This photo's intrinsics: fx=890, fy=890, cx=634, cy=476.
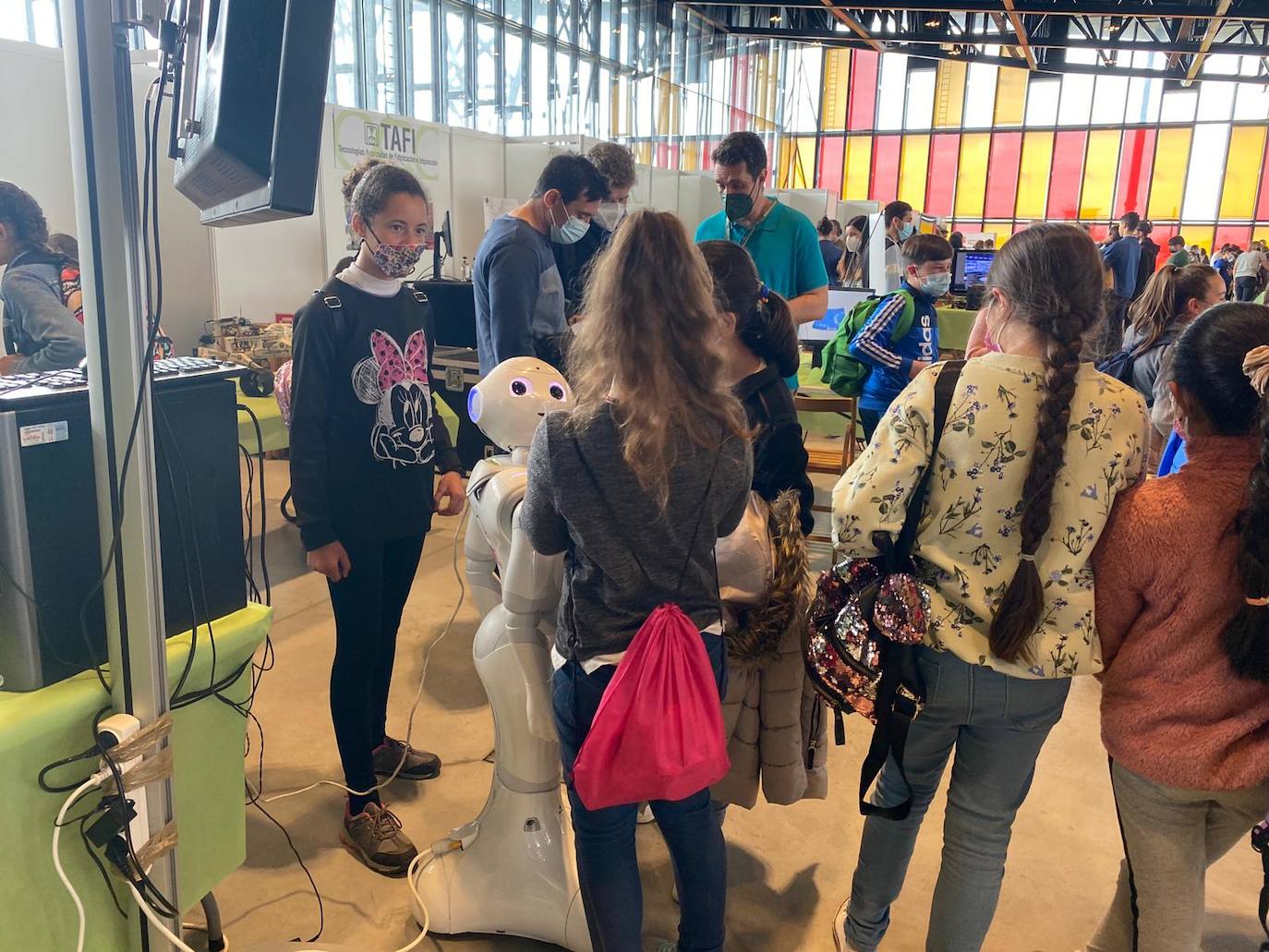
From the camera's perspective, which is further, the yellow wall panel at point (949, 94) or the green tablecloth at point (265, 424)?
the yellow wall panel at point (949, 94)

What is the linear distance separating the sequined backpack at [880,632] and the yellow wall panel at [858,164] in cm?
1796

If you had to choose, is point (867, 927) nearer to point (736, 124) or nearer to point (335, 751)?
point (335, 751)

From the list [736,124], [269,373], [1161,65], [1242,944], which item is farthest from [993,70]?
[1242,944]

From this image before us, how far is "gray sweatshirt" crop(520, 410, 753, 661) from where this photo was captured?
3.99ft

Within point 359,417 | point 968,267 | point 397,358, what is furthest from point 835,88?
point 359,417

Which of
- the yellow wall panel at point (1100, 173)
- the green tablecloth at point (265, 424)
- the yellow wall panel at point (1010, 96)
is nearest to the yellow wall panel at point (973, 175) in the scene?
the yellow wall panel at point (1010, 96)

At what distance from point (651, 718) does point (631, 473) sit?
352mm

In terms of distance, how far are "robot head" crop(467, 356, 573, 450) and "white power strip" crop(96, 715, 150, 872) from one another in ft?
2.39

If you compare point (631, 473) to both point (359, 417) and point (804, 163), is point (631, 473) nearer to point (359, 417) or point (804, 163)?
point (359, 417)

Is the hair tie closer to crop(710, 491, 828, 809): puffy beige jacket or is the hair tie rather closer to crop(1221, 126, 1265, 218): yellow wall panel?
crop(710, 491, 828, 809): puffy beige jacket

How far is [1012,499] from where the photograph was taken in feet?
4.19

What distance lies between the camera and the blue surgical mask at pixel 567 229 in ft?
8.29

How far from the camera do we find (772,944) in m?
1.80

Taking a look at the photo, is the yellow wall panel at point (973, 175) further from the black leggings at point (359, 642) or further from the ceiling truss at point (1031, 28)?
the black leggings at point (359, 642)
